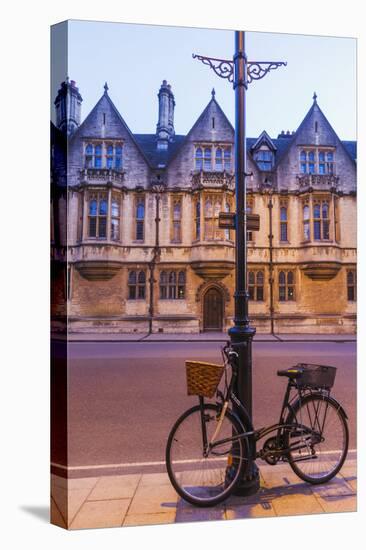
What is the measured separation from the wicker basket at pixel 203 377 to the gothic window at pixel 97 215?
1763 mm

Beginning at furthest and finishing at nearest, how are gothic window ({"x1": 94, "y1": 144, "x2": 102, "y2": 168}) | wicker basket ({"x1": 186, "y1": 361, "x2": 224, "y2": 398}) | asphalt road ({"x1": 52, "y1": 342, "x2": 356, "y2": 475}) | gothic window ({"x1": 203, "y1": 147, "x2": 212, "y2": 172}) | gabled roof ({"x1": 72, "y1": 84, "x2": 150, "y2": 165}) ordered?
gothic window ({"x1": 203, "y1": 147, "x2": 212, "y2": 172}) < gothic window ({"x1": 94, "y1": 144, "x2": 102, "y2": 168}) < asphalt road ({"x1": 52, "y1": 342, "x2": 356, "y2": 475}) < gabled roof ({"x1": 72, "y1": 84, "x2": 150, "y2": 165}) < wicker basket ({"x1": 186, "y1": 361, "x2": 224, "y2": 398})

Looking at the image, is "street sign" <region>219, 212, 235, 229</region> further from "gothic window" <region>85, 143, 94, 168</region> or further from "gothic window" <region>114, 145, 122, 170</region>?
"gothic window" <region>114, 145, 122, 170</region>

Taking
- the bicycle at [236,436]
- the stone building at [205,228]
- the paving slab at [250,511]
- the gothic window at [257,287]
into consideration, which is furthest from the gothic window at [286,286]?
the paving slab at [250,511]

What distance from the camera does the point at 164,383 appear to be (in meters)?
4.74

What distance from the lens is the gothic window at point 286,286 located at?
457 centimetres

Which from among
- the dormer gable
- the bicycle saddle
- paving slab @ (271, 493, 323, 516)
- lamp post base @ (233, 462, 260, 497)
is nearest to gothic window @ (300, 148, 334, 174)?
the dormer gable

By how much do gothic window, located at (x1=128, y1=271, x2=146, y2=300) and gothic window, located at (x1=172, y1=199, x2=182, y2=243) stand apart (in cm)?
60

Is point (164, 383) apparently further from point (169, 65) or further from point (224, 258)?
point (169, 65)

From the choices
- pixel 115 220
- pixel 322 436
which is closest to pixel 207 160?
pixel 115 220

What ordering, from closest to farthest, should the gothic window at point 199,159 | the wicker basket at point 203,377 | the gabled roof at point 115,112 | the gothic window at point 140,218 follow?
the wicker basket at point 203,377 → the gabled roof at point 115,112 → the gothic window at point 199,159 → the gothic window at point 140,218

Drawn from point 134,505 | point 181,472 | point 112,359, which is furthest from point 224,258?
point 134,505

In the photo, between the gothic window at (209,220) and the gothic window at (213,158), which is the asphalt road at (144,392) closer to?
the gothic window at (209,220)

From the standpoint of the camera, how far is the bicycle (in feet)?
10.9

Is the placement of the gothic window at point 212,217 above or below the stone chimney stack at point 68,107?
below
